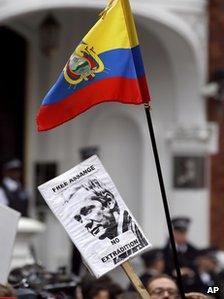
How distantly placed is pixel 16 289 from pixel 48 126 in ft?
3.91

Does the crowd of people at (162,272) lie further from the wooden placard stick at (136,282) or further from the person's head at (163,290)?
the wooden placard stick at (136,282)

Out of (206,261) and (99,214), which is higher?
(99,214)

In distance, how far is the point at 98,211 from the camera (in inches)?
235

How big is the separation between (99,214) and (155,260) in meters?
4.71

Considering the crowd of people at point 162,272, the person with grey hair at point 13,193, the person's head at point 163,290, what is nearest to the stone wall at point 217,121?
the crowd of people at point 162,272

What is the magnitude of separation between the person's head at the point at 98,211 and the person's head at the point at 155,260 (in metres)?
4.43

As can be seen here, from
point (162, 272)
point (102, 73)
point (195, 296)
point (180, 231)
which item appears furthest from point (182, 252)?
point (102, 73)

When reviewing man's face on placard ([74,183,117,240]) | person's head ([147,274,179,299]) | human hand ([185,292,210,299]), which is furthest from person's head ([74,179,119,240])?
person's head ([147,274,179,299])

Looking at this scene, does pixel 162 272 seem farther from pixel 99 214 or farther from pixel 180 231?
pixel 99 214

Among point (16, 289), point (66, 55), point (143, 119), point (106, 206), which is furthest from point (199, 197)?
point (106, 206)

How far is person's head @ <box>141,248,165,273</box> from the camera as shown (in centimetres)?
1049

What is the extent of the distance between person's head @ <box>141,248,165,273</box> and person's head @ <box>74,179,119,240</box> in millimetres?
4431

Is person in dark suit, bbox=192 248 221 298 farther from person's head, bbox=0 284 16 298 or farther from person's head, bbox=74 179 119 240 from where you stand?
person's head, bbox=74 179 119 240

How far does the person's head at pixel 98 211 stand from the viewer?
232 inches
